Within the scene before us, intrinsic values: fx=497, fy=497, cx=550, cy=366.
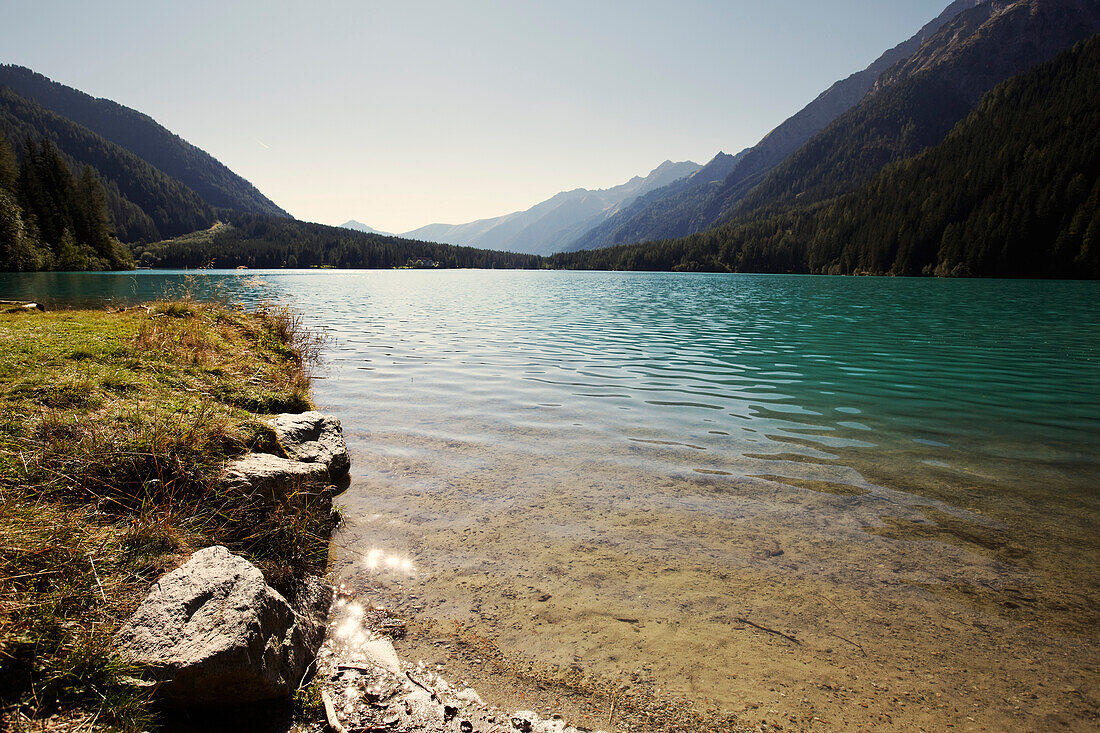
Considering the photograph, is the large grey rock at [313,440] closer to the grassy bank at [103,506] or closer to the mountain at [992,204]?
the grassy bank at [103,506]

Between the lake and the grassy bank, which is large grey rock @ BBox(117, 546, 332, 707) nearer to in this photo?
the grassy bank

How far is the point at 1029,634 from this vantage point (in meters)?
4.39

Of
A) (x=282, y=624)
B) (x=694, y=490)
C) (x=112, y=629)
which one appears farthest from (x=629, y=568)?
(x=112, y=629)

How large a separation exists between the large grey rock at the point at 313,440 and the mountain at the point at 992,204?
140m

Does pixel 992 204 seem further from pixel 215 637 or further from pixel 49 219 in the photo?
pixel 49 219

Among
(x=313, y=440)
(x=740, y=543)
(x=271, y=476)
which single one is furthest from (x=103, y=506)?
(x=740, y=543)

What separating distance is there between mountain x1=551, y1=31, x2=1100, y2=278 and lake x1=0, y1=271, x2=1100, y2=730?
428ft

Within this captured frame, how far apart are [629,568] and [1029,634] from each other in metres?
3.53

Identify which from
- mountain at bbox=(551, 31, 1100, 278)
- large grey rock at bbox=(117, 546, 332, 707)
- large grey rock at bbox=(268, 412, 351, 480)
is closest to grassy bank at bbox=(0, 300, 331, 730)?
large grey rock at bbox=(117, 546, 332, 707)

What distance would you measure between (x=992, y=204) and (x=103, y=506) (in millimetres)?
159785

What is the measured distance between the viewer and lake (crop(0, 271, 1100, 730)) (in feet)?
12.6

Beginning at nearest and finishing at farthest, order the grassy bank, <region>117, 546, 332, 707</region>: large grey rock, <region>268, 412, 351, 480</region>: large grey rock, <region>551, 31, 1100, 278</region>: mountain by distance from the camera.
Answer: the grassy bank, <region>117, 546, 332, 707</region>: large grey rock, <region>268, 412, 351, 480</region>: large grey rock, <region>551, 31, 1100, 278</region>: mountain

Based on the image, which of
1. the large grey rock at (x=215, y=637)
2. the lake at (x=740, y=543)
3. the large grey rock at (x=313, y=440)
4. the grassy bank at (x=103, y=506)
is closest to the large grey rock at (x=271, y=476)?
the grassy bank at (x=103, y=506)

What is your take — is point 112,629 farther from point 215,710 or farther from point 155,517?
point 155,517
